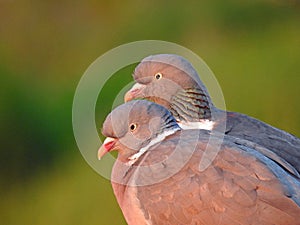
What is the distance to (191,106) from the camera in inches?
108

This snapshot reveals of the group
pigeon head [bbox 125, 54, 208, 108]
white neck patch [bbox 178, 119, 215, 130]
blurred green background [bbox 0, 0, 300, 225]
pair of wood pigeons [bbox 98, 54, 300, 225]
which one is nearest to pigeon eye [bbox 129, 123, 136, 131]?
pair of wood pigeons [bbox 98, 54, 300, 225]

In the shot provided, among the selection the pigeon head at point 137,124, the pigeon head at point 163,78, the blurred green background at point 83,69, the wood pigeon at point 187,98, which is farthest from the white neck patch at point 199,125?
the blurred green background at point 83,69

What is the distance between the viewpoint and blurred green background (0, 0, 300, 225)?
432 cm

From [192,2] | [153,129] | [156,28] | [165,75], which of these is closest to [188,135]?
[153,129]

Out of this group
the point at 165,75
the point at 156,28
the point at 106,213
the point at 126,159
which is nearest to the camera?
the point at 126,159

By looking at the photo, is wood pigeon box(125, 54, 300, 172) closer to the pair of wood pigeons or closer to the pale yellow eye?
the pair of wood pigeons

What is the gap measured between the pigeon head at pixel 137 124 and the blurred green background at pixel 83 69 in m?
1.74

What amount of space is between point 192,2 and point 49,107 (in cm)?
127

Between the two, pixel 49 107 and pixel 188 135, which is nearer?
pixel 188 135

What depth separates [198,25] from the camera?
207 inches

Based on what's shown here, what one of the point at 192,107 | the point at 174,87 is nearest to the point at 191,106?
the point at 192,107

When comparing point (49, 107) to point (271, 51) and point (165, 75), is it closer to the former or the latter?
point (271, 51)

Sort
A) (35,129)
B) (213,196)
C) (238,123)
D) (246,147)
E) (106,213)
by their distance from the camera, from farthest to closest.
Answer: (35,129)
(106,213)
(238,123)
(246,147)
(213,196)

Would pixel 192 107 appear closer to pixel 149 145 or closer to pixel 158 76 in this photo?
pixel 158 76
